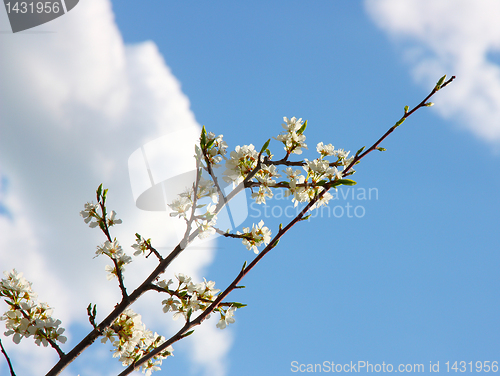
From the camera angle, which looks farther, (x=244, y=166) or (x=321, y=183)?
(x=244, y=166)

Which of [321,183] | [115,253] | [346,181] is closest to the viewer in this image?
[346,181]

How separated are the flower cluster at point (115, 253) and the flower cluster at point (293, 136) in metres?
1.40

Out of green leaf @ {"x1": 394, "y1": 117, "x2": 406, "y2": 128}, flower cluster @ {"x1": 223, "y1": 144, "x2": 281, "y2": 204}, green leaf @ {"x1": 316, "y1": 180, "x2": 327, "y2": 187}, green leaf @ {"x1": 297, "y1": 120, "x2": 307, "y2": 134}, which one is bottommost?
green leaf @ {"x1": 316, "y1": 180, "x2": 327, "y2": 187}

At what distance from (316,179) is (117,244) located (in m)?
1.51

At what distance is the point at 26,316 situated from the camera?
233 centimetres

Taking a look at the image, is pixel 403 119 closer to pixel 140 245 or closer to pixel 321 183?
pixel 321 183

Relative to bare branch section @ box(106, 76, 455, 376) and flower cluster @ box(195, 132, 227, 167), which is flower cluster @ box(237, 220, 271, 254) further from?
flower cluster @ box(195, 132, 227, 167)

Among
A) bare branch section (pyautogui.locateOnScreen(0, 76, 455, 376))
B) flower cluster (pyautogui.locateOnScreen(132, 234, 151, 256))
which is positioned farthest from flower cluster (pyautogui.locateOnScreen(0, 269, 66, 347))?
flower cluster (pyautogui.locateOnScreen(132, 234, 151, 256))

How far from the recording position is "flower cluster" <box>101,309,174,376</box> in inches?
94.9

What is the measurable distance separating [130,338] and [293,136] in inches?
74.5

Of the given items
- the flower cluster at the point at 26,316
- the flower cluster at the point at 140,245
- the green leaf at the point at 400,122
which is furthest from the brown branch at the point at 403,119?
the flower cluster at the point at 26,316

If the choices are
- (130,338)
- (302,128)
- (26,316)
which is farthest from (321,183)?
(26,316)

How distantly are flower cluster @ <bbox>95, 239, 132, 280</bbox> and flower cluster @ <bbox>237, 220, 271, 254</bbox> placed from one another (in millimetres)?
869

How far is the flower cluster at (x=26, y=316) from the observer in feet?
7.43
